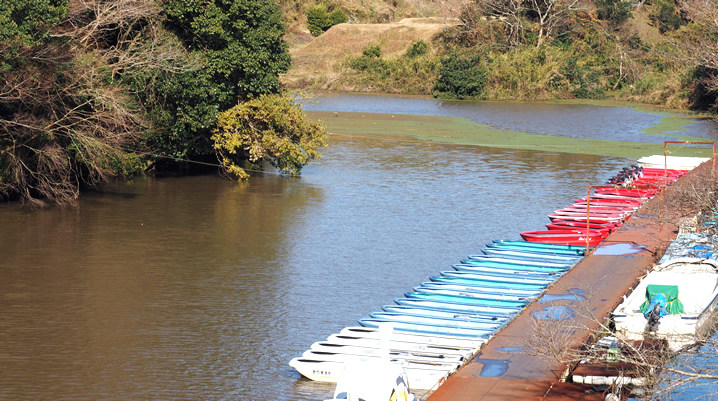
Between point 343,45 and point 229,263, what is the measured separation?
57.8 metres

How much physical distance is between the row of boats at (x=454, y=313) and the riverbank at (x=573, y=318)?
1.15 feet

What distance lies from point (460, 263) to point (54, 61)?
483 inches

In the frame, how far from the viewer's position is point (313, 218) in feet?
83.7

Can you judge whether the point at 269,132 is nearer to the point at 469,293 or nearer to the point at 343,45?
the point at 469,293

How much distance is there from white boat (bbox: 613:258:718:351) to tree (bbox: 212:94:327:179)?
49.5 ft

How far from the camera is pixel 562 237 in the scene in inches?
885

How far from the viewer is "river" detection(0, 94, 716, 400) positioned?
47.0 ft

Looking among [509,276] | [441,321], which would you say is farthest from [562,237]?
A: [441,321]

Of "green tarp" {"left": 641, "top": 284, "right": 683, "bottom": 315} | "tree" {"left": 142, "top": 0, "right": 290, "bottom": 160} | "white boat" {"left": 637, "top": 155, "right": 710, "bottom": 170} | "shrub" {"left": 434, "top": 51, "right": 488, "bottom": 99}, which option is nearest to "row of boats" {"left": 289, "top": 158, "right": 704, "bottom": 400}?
"green tarp" {"left": 641, "top": 284, "right": 683, "bottom": 315}

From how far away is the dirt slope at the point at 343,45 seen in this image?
72625mm

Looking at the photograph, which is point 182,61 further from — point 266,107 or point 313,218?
point 313,218

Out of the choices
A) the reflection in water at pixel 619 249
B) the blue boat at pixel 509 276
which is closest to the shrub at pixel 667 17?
the reflection in water at pixel 619 249

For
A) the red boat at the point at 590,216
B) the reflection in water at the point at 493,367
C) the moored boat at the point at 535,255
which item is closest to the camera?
the reflection in water at the point at 493,367

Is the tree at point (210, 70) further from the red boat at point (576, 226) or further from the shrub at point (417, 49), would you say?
the shrub at point (417, 49)
